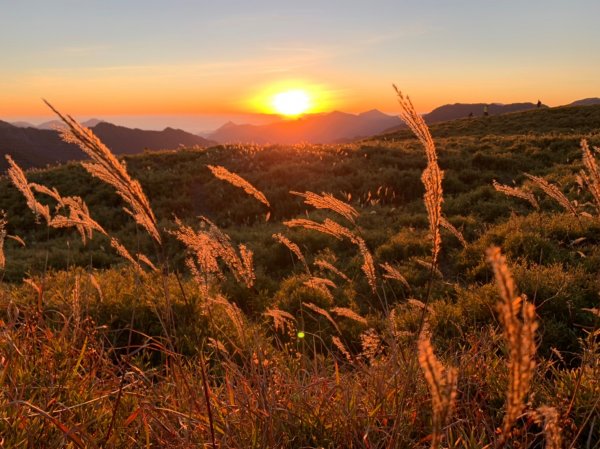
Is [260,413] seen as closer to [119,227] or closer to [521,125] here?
[119,227]

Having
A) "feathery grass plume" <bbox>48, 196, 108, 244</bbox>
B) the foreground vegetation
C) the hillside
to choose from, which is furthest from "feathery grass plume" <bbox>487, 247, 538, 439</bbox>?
the hillside

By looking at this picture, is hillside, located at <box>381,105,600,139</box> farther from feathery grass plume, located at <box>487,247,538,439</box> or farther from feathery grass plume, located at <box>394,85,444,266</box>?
feathery grass plume, located at <box>487,247,538,439</box>

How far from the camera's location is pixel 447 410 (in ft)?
2.32

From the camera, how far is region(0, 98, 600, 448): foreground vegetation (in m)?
2.30

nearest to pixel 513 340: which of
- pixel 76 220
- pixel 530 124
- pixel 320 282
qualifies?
pixel 76 220

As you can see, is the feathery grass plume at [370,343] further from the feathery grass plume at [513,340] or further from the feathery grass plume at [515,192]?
the feathery grass plume at [513,340]

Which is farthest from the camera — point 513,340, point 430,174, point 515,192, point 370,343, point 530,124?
point 530,124

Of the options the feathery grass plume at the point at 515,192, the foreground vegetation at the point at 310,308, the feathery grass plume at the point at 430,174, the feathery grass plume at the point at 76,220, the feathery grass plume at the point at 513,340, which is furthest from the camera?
the feathery grass plume at the point at 515,192

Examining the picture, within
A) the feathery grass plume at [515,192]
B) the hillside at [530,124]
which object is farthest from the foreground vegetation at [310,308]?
the hillside at [530,124]

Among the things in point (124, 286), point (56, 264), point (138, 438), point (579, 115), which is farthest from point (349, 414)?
point (579, 115)

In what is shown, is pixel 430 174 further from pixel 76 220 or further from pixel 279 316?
pixel 76 220

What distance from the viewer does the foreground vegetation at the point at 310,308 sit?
2.30 m

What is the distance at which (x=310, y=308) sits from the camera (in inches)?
277

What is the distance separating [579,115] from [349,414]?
4055 centimetres
